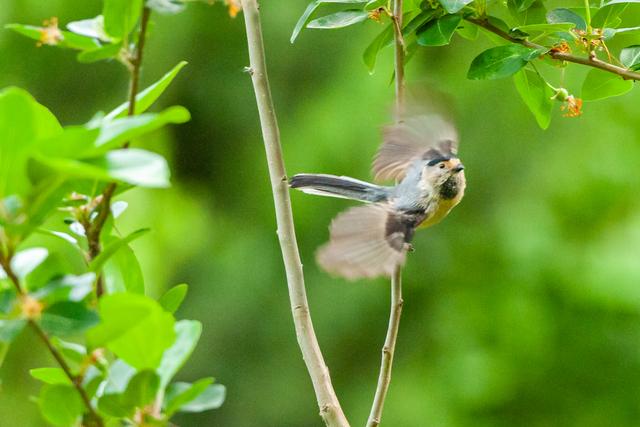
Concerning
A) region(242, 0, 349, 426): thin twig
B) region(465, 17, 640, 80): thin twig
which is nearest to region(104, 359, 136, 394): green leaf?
region(242, 0, 349, 426): thin twig

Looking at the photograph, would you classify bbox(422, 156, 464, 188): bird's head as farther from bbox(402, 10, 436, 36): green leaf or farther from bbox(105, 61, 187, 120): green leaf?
bbox(105, 61, 187, 120): green leaf

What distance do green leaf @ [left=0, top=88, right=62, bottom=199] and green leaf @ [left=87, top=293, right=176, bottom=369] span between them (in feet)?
0.37

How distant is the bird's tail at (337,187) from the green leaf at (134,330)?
1.12 metres

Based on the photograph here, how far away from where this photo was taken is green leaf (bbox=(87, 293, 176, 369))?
743mm

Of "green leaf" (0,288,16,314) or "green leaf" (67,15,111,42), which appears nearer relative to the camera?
"green leaf" (0,288,16,314)

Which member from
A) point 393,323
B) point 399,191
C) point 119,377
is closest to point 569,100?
point 393,323

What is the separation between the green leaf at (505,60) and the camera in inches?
54.1

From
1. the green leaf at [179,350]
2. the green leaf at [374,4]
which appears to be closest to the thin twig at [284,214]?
the green leaf at [374,4]

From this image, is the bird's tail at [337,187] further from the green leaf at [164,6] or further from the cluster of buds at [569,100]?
the green leaf at [164,6]

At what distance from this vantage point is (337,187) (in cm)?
203

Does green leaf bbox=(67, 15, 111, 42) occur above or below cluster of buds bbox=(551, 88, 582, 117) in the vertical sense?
above

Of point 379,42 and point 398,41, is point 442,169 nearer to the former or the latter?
point 379,42

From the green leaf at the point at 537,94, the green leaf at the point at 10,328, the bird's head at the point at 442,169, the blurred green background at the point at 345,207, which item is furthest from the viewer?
the blurred green background at the point at 345,207

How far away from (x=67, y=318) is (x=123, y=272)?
28 centimetres
